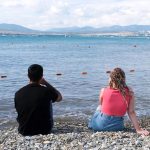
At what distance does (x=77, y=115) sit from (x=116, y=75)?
745 cm

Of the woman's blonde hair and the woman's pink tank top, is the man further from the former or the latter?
the woman's blonde hair

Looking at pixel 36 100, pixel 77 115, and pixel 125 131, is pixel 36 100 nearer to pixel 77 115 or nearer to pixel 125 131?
pixel 125 131

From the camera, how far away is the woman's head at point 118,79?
1086cm

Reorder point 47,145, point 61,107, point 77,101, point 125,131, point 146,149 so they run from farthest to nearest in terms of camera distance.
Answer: point 77,101
point 61,107
point 125,131
point 47,145
point 146,149

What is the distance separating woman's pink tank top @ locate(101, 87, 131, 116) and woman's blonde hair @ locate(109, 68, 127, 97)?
0.11 meters

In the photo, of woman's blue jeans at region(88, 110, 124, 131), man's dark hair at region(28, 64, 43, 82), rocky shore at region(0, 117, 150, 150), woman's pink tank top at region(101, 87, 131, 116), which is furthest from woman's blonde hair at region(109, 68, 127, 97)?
man's dark hair at region(28, 64, 43, 82)

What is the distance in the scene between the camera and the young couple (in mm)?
10688

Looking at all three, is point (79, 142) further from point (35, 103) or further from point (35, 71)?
point (35, 71)

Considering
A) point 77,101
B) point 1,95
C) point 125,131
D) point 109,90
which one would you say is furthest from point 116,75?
point 1,95

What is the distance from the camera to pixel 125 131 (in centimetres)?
1162

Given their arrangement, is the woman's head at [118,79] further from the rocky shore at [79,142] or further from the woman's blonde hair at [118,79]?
the rocky shore at [79,142]

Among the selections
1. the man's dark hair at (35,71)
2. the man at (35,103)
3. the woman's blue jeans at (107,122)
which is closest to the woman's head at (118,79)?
the woman's blue jeans at (107,122)

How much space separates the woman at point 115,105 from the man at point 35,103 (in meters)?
1.31

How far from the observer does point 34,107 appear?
424 inches
